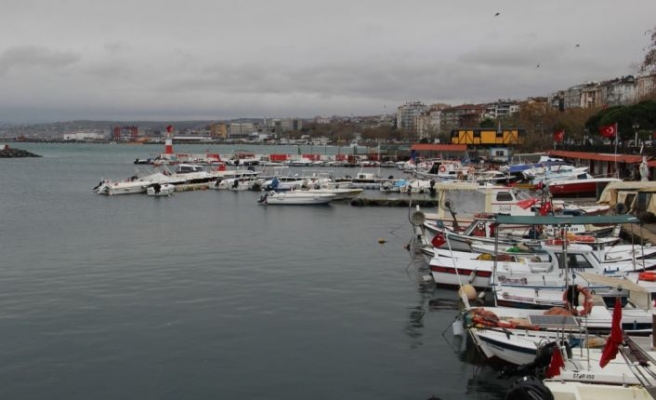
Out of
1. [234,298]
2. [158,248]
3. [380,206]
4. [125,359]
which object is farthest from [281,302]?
[380,206]

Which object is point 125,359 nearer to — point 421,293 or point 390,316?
point 390,316

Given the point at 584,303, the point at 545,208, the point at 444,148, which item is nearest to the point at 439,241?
the point at 545,208

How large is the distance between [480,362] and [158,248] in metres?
19.5

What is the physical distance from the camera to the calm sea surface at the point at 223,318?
14.5 m

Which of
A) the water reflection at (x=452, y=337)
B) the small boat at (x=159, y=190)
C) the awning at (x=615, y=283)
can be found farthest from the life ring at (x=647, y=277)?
the small boat at (x=159, y=190)

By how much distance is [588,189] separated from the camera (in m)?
47.4

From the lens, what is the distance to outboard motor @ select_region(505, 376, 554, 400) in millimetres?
11035

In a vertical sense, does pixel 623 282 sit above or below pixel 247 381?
above

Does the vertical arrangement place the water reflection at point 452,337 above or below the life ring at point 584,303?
below

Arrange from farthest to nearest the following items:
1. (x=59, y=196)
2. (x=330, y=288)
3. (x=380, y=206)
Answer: (x=59, y=196)
(x=380, y=206)
(x=330, y=288)

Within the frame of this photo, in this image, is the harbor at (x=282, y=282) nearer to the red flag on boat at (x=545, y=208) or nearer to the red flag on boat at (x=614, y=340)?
the red flag on boat at (x=545, y=208)

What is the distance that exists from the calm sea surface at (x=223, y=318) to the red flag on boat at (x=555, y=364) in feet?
5.45

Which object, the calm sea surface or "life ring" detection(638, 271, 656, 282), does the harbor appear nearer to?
the calm sea surface

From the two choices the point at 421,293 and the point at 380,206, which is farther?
the point at 380,206
